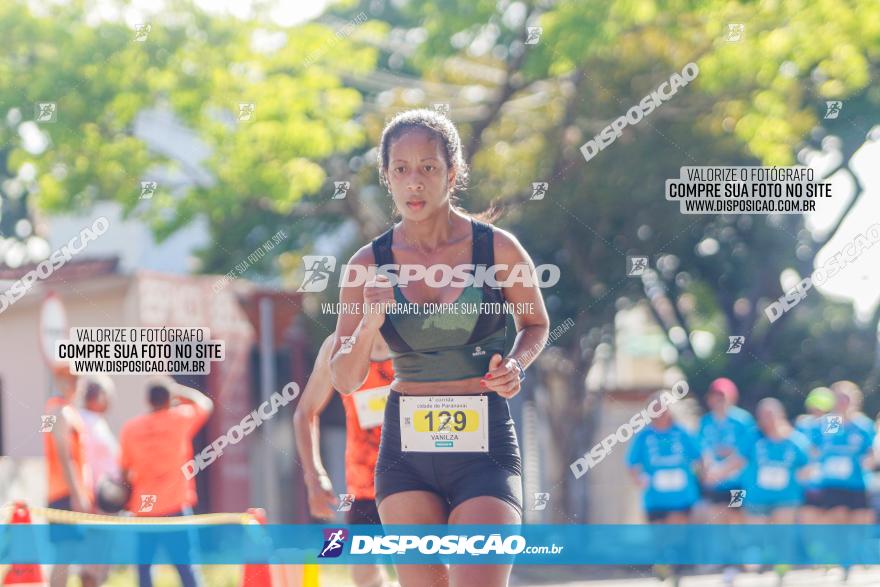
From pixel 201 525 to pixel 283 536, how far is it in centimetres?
57

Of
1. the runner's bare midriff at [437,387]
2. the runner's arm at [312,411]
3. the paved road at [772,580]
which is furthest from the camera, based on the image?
the paved road at [772,580]

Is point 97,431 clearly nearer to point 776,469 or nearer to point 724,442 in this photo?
point 724,442

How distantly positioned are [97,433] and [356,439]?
2634 millimetres

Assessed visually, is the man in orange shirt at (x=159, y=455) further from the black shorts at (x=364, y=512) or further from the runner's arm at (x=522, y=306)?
the runner's arm at (x=522, y=306)

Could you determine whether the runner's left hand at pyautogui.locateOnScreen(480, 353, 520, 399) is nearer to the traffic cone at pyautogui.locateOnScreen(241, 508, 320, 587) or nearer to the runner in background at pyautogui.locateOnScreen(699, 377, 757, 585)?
the traffic cone at pyautogui.locateOnScreen(241, 508, 320, 587)

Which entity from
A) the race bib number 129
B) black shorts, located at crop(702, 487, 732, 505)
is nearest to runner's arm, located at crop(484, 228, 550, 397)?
the race bib number 129

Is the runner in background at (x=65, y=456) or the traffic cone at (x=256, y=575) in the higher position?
the runner in background at (x=65, y=456)

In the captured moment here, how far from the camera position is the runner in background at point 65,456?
21.1 ft

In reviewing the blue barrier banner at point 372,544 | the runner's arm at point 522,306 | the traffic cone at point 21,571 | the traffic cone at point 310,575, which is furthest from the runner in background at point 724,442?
the runner's arm at point 522,306

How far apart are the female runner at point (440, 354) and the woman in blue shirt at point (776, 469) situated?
5.14 m

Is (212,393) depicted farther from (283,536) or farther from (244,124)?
(283,536)

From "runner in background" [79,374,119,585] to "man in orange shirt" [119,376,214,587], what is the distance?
29 cm

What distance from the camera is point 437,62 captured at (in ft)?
31.0

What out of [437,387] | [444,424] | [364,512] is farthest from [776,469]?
[437,387]
